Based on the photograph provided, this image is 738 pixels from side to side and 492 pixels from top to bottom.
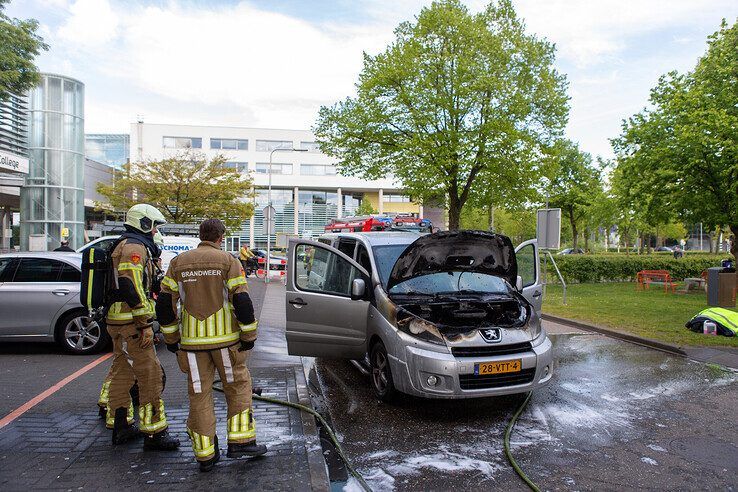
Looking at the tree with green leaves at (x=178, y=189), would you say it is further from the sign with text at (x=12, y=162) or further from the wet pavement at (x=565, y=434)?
the wet pavement at (x=565, y=434)

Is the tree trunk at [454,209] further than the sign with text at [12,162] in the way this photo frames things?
Yes

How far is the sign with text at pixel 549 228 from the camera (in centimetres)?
1398

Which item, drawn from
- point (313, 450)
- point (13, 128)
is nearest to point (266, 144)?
point (13, 128)

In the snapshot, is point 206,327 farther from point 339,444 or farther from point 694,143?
point 694,143

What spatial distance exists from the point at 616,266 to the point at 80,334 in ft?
→ 67.8

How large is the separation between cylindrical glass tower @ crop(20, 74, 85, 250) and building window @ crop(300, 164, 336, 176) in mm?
32497

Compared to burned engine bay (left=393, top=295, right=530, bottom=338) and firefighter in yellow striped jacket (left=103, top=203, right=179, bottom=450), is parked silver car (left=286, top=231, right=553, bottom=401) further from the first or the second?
firefighter in yellow striped jacket (left=103, top=203, right=179, bottom=450)

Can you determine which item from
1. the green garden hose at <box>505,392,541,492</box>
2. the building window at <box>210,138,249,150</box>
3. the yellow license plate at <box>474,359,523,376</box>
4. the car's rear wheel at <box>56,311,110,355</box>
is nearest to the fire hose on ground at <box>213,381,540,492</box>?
the green garden hose at <box>505,392,541,492</box>

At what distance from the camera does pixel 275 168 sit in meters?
58.6

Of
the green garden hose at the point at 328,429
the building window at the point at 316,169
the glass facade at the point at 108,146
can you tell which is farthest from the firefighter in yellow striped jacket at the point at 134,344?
the glass facade at the point at 108,146

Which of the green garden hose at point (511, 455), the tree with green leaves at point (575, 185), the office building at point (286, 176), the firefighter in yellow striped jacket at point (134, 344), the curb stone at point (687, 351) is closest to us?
the green garden hose at point (511, 455)

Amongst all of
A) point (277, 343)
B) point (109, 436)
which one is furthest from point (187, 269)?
point (277, 343)

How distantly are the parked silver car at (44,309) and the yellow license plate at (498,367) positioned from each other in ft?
18.6

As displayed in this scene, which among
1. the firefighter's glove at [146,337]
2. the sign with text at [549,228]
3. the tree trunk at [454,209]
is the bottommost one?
the firefighter's glove at [146,337]
